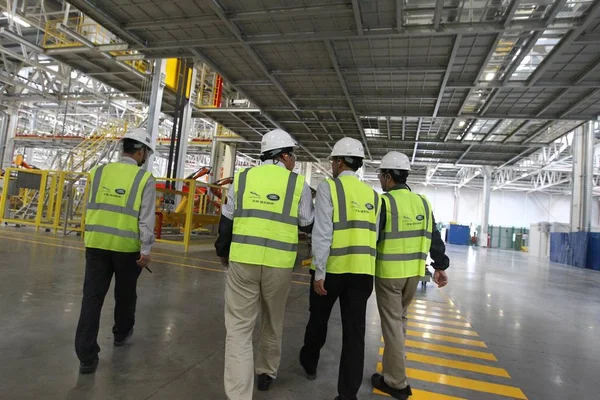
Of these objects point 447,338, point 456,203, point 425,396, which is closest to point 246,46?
point 447,338

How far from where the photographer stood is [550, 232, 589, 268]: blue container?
20.1m

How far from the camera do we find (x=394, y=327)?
314 centimetres

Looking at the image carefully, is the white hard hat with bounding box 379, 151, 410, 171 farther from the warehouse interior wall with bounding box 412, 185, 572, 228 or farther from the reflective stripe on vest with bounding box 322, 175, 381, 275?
the warehouse interior wall with bounding box 412, 185, 572, 228

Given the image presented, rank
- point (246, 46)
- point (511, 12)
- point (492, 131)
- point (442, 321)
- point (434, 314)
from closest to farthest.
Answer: point (442, 321) < point (434, 314) < point (511, 12) < point (246, 46) < point (492, 131)

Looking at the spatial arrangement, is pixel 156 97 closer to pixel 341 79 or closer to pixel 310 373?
pixel 341 79

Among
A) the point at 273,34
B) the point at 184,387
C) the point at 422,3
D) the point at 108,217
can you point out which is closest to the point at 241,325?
the point at 184,387

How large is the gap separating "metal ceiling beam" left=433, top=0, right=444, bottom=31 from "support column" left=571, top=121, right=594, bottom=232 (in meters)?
16.1

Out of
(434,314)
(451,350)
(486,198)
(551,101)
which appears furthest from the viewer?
(486,198)

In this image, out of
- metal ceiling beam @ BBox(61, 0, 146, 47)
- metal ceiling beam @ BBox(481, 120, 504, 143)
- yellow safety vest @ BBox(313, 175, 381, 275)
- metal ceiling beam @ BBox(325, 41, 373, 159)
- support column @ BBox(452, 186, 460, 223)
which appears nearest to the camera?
yellow safety vest @ BBox(313, 175, 381, 275)

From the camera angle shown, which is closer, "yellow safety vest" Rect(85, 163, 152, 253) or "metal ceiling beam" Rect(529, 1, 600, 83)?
"yellow safety vest" Rect(85, 163, 152, 253)

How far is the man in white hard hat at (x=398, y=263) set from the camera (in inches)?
123

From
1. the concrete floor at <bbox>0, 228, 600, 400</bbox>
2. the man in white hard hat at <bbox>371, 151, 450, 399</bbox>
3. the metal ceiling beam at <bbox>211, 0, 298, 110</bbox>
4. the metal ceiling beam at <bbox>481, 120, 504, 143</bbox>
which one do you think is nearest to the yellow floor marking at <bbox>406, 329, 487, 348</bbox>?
the concrete floor at <bbox>0, 228, 600, 400</bbox>

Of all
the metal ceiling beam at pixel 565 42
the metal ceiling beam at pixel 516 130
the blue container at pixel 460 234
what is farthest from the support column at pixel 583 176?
the blue container at pixel 460 234

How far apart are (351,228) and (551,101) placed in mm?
12993
